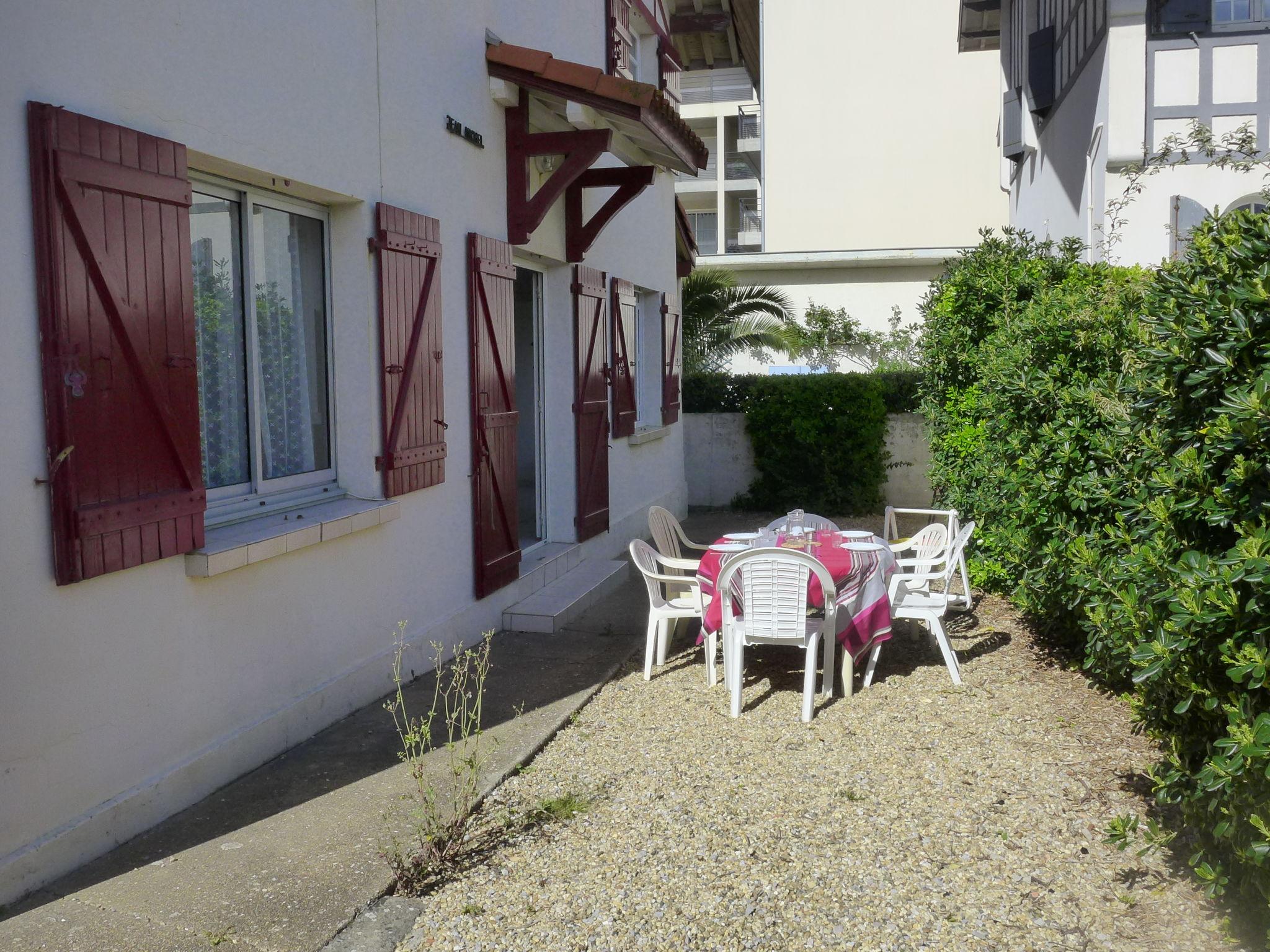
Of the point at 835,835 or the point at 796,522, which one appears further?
the point at 796,522

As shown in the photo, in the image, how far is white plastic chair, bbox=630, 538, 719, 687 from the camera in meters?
5.98

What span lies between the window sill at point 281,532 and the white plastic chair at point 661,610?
1428 mm

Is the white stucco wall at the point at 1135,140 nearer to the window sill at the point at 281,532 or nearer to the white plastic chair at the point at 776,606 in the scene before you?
the white plastic chair at the point at 776,606

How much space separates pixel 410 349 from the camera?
577 cm

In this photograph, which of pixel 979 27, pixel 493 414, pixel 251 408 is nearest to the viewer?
pixel 251 408

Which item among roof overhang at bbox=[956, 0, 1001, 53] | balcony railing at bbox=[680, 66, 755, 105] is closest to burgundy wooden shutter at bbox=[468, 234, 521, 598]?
roof overhang at bbox=[956, 0, 1001, 53]

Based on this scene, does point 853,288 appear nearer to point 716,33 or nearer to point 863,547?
point 716,33

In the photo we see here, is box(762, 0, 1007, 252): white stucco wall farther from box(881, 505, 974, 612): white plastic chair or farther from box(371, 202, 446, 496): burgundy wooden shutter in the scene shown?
box(371, 202, 446, 496): burgundy wooden shutter

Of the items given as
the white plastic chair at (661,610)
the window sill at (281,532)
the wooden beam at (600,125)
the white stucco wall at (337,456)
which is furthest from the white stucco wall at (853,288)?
the window sill at (281,532)

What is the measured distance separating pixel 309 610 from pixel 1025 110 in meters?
12.6

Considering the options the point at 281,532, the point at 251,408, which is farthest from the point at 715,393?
the point at 281,532

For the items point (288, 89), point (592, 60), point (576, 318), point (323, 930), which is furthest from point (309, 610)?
point (592, 60)

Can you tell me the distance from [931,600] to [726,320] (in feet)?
39.1

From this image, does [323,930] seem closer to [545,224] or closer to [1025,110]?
[545,224]
